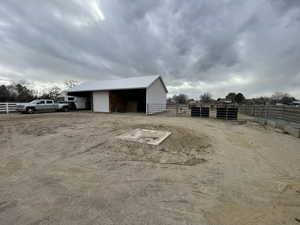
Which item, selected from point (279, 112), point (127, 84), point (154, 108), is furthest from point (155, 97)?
point (279, 112)

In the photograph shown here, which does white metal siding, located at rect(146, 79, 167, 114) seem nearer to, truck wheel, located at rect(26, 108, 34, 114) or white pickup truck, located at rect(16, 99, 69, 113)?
white pickup truck, located at rect(16, 99, 69, 113)

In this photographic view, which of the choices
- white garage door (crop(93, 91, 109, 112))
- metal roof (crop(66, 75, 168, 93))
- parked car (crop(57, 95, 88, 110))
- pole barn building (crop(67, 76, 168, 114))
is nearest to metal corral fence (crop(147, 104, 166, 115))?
pole barn building (crop(67, 76, 168, 114))

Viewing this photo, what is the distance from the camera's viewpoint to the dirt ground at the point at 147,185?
6.17 ft

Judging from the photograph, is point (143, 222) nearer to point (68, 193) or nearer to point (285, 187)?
point (68, 193)

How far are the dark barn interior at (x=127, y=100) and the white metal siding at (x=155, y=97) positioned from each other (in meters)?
2.20

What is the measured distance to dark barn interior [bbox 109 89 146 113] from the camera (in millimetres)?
17266

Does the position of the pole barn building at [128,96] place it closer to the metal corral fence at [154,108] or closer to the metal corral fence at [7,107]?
the metal corral fence at [154,108]

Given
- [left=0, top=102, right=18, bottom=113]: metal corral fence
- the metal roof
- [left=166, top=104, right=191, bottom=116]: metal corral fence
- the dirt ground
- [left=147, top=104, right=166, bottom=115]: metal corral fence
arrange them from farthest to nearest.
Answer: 1. [left=166, top=104, right=191, bottom=116]: metal corral fence
2. [left=0, top=102, right=18, bottom=113]: metal corral fence
3. the metal roof
4. [left=147, top=104, right=166, bottom=115]: metal corral fence
5. the dirt ground

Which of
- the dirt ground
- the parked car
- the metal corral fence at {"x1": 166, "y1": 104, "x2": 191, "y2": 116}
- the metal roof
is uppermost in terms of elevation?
the metal roof

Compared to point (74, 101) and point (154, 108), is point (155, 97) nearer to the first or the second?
point (154, 108)

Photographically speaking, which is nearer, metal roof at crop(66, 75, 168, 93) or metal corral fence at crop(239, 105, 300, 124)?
metal corral fence at crop(239, 105, 300, 124)

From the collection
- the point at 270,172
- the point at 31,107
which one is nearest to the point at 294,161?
the point at 270,172

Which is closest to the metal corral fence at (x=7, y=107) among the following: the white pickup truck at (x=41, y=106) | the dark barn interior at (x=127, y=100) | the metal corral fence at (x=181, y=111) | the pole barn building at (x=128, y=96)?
the white pickup truck at (x=41, y=106)

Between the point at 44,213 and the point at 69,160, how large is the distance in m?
1.87
